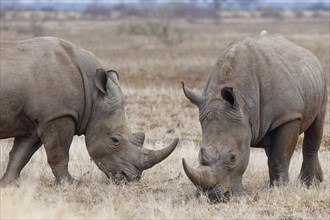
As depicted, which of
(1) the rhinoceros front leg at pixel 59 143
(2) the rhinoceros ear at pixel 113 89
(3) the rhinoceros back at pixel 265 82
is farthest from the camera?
(2) the rhinoceros ear at pixel 113 89

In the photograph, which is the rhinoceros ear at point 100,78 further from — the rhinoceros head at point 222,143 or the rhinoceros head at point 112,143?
the rhinoceros head at point 222,143

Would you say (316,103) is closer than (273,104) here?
No

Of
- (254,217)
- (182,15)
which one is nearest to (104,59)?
(254,217)

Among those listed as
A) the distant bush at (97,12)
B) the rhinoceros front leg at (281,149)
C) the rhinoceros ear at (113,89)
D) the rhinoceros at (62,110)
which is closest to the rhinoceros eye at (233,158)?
the rhinoceros front leg at (281,149)

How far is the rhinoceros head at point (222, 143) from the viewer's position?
8.51m

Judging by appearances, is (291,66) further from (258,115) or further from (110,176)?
(110,176)

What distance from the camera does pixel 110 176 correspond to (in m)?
9.80

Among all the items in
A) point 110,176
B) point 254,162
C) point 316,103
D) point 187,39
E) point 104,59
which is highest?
point 316,103

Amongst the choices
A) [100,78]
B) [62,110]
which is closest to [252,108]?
[100,78]

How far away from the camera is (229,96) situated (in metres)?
8.67

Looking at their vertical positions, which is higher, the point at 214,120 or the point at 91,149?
the point at 214,120

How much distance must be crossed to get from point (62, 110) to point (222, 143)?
75.0 inches

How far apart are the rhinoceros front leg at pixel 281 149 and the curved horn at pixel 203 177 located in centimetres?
122

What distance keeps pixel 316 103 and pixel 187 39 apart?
33.1 metres
